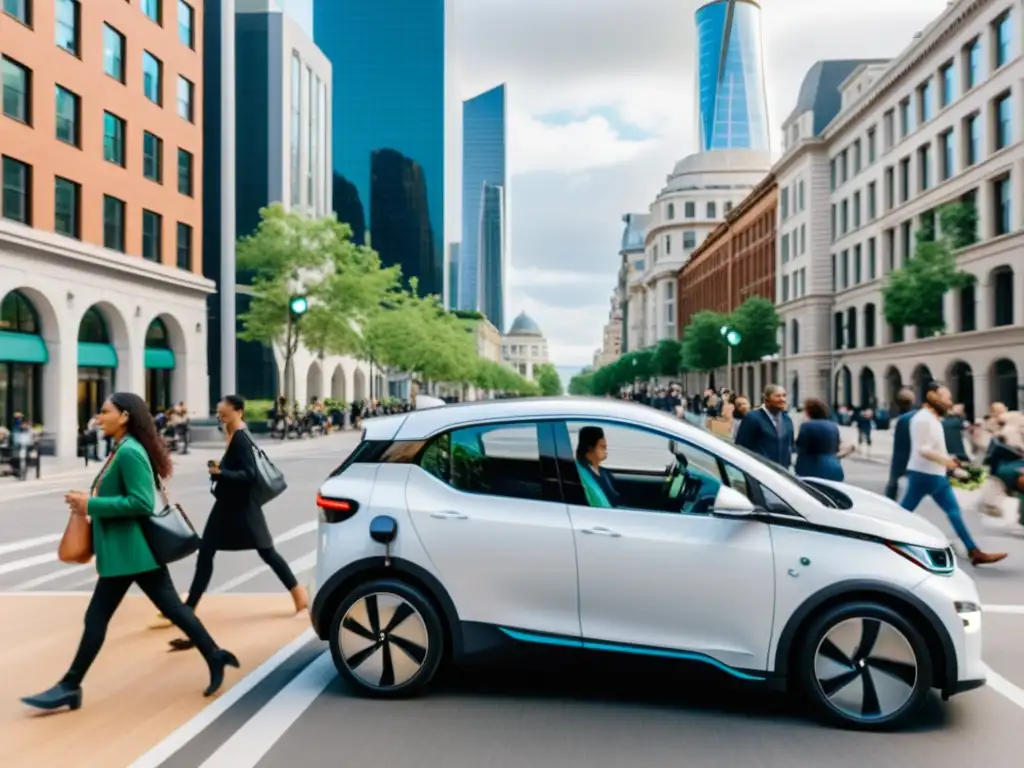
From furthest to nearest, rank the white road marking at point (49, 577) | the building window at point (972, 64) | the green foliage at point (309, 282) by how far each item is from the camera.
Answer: the green foliage at point (309, 282)
the building window at point (972, 64)
the white road marking at point (49, 577)

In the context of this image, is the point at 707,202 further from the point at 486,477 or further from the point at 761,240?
the point at 486,477

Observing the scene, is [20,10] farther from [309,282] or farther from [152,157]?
[309,282]

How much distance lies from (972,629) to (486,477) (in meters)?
2.68

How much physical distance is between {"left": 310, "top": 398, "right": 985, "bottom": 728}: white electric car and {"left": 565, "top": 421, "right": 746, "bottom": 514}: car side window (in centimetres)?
3

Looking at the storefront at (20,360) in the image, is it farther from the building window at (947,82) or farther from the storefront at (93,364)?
the building window at (947,82)

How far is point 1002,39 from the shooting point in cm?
3944

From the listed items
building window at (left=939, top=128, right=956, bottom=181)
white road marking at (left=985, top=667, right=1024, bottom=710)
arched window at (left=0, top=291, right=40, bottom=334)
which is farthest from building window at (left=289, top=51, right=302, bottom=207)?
white road marking at (left=985, top=667, right=1024, bottom=710)

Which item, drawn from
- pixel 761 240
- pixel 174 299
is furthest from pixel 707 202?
pixel 174 299

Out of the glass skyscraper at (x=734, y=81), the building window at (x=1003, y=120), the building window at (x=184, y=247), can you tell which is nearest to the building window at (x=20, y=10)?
the building window at (x=184, y=247)

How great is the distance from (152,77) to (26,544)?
2834 centimetres

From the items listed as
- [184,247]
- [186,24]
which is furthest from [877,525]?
[186,24]

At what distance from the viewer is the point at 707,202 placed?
138000 millimetres

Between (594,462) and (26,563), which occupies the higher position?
(594,462)

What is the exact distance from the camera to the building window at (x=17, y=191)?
27.0 m
